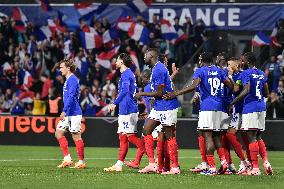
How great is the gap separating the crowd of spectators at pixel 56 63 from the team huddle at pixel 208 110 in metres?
11.3

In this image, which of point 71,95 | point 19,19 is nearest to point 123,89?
point 71,95

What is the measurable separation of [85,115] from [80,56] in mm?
3678

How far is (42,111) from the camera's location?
98.7ft

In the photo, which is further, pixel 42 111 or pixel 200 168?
pixel 42 111

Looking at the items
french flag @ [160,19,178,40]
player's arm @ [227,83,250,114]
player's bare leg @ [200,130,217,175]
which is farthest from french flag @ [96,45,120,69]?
player's bare leg @ [200,130,217,175]

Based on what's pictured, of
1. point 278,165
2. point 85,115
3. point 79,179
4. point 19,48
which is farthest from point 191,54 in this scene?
point 79,179

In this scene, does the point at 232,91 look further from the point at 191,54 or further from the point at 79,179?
the point at 191,54

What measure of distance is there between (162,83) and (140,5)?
53.3ft

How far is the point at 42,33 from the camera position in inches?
1319

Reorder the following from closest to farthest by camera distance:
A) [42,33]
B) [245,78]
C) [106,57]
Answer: [245,78] → [106,57] → [42,33]

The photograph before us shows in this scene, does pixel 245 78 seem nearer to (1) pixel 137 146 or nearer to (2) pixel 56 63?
(1) pixel 137 146

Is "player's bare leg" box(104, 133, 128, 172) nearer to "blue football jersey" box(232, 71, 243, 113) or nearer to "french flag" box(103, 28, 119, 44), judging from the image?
"blue football jersey" box(232, 71, 243, 113)

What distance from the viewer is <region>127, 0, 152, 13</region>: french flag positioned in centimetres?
3234

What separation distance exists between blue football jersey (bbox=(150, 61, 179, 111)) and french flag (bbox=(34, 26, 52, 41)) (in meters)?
17.2
